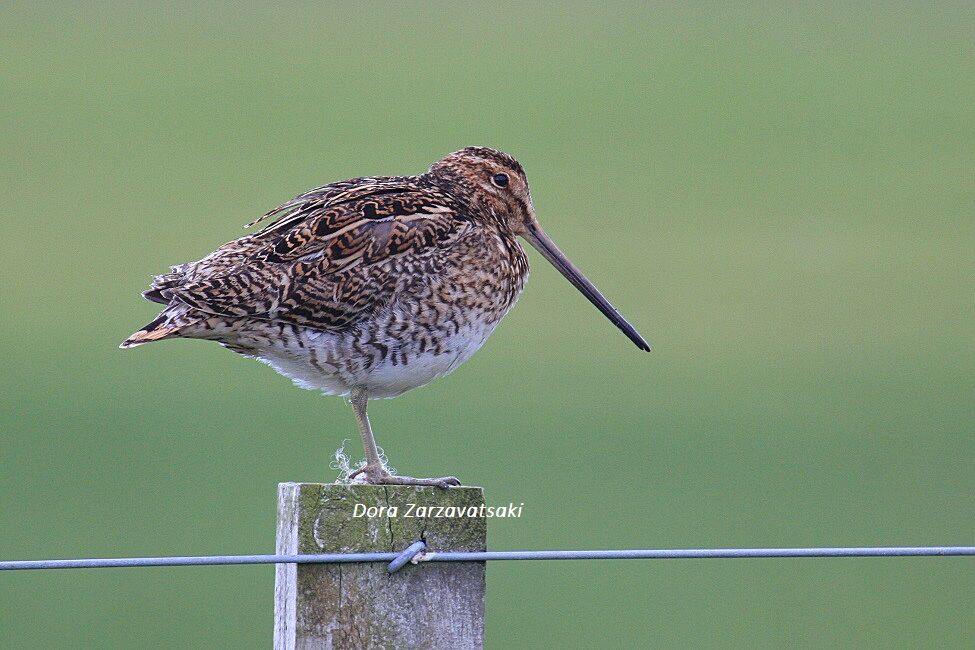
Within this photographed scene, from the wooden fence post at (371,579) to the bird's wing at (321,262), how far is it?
3.80ft

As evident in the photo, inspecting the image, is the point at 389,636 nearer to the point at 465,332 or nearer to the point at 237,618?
the point at 465,332

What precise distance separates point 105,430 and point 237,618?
143 inches

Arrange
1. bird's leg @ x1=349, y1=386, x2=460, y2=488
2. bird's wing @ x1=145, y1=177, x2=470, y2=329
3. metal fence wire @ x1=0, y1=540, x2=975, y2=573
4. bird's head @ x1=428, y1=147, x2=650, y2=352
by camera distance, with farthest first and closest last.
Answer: bird's head @ x1=428, y1=147, x2=650, y2=352, bird's leg @ x1=349, y1=386, x2=460, y2=488, bird's wing @ x1=145, y1=177, x2=470, y2=329, metal fence wire @ x1=0, y1=540, x2=975, y2=573

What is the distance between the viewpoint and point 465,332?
4980 millimetres

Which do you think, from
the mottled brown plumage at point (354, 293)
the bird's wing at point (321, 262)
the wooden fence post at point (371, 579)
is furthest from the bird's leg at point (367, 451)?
the wooden fence post at point (371, 579)

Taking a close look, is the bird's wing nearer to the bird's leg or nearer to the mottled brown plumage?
the mottled brown plumage

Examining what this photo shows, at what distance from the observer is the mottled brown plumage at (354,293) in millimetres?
4711

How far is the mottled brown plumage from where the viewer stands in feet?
15.5

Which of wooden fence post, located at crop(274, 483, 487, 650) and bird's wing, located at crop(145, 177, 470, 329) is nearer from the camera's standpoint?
wooden fence post, located at crop(274, 483, 487, 650)

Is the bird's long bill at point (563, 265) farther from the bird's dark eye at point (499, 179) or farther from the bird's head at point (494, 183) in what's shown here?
the bird's dark eye at point (499, 179)

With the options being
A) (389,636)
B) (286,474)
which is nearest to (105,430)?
(286,474)

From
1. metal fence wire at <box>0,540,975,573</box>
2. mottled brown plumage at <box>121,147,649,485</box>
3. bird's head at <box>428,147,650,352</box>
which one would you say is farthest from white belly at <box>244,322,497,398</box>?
metal fence wire at <box>0,540,975,573</box>

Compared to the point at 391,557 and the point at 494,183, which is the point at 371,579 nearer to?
the point at 391,557

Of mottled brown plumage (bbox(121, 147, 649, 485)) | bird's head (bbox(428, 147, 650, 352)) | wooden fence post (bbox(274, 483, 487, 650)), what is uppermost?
bird's head (bbox(428, 147, 650, 352))
